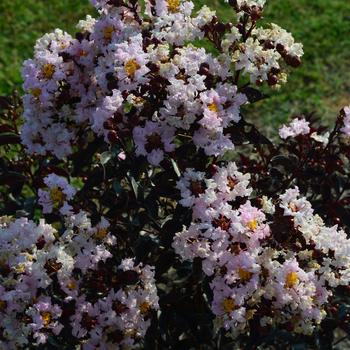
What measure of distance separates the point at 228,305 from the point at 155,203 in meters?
0.44

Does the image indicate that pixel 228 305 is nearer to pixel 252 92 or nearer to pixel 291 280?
pixel 291 280

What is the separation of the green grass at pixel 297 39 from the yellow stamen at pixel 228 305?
118 inches

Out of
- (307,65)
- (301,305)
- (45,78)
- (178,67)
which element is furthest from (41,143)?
(307,65)

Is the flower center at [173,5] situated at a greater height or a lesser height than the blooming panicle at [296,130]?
greater

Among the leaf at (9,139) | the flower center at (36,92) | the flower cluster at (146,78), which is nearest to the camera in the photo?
the flower cluster at (146,78)

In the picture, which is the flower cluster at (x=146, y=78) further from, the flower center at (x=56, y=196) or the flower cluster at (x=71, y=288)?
the flower cluster at (x=71, y=288)

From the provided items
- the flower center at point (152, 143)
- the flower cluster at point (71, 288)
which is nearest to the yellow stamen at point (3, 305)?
the flower cluster at point (71, 288)

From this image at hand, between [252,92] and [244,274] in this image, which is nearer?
[244,274]

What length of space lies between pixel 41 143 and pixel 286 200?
0.90m

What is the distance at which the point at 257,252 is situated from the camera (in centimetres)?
206

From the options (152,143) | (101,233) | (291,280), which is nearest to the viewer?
(291,280)

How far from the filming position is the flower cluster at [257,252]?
2053 mm

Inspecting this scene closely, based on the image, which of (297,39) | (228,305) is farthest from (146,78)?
(297,39)

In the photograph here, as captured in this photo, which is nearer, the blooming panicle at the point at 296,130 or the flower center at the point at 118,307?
the flower center at the point at 118,307
